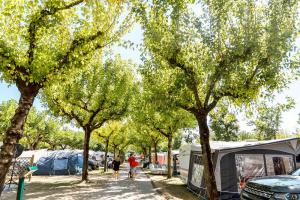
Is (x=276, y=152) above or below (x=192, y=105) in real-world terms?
below

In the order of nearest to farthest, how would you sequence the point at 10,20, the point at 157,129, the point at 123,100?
the point at 10,20, the point at 123,100, the point at 157,129

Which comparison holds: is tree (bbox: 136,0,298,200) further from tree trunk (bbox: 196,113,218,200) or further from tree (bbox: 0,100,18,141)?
tree (bbox: 0,100,18,141)

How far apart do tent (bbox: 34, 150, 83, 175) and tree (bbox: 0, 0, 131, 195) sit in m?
21.7

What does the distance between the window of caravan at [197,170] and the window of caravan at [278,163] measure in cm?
373

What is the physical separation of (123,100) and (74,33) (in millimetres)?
12391

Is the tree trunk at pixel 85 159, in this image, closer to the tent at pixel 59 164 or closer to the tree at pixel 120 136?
the tent at pixel 59 164

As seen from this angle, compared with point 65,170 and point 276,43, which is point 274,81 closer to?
point 276,43

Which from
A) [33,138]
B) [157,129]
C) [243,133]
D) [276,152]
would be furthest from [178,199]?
[243,133]

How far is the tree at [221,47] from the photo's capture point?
476 inches

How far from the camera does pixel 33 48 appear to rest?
8695mm

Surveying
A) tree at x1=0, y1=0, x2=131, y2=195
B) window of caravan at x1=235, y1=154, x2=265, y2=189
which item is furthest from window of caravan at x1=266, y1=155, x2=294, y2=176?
tree at x1=0, y1=0, x2=131, y2=195

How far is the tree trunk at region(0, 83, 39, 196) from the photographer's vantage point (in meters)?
7.69

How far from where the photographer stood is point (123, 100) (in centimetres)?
2220

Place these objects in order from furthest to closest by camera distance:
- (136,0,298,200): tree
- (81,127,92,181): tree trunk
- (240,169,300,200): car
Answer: (81,127,92,181): tree trunk
(136,0,298,200): tree
(240,169,300,200): car
